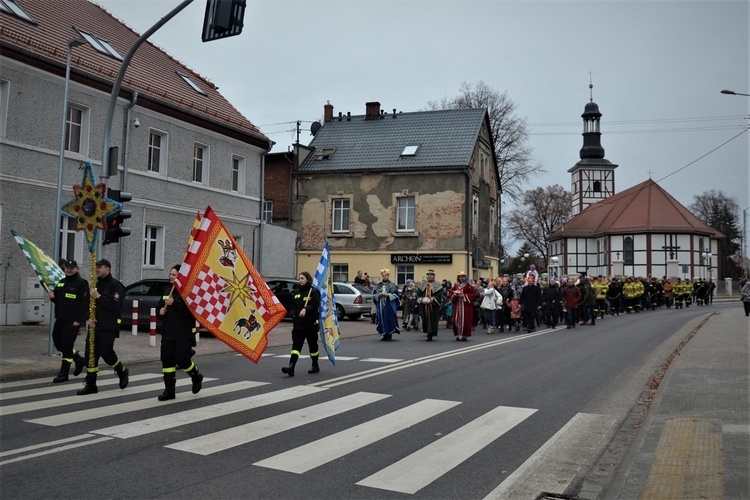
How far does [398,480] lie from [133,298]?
14.3 metres

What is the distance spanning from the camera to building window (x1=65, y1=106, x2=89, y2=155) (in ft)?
61.4

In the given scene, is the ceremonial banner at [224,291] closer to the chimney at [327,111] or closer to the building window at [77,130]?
the building window at [77,130]

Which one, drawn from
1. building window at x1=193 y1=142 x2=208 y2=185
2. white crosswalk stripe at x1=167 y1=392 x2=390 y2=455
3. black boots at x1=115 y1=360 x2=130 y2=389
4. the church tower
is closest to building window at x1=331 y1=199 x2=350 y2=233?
building window at x1=193 y1=142 x2=208 y2=185

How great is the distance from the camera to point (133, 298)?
1780 cm

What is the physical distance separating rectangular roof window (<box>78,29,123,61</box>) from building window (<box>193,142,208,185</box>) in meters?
4.05

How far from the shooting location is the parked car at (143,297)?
1769 cm

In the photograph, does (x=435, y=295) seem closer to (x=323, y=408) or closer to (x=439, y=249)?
(x=323, y=408)

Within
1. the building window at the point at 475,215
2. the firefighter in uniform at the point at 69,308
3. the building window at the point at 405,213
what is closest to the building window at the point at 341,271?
the building window at the point at 405,213

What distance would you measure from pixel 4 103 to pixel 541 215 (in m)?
68.7

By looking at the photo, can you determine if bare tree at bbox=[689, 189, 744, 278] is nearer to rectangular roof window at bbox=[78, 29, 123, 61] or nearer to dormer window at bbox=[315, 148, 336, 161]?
dormer window at bbox=[315, 148, 336, 161]

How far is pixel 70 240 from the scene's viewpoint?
60.7 ft

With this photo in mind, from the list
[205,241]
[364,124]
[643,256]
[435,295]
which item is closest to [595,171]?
[643,256]

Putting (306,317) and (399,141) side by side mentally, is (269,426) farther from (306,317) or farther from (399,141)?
(399,141)

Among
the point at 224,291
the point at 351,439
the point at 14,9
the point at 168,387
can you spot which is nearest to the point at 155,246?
the point at 14,9
